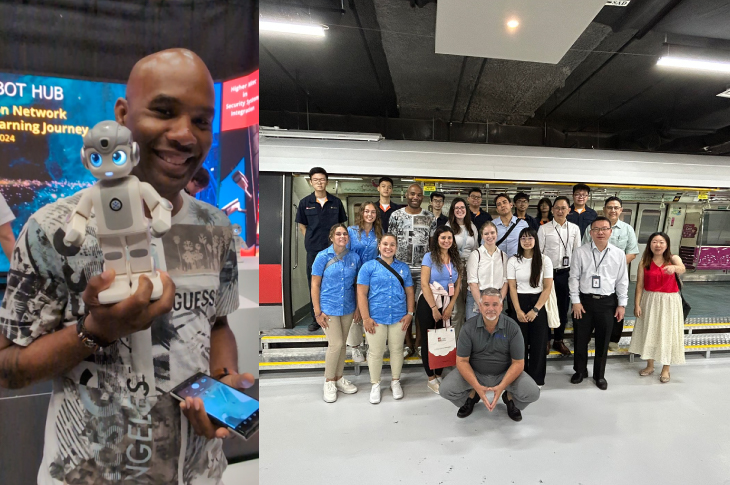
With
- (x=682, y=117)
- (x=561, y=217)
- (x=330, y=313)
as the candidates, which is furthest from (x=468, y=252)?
(x=682, y=117)

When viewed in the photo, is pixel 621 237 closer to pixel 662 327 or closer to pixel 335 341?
pixel 662 327

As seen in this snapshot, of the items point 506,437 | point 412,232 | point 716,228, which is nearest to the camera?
point 506,437

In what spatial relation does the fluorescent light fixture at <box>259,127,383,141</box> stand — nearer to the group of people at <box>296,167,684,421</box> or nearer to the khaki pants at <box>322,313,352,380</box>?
the group of people at <box>296,167,684,421</box>

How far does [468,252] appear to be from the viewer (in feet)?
11.7

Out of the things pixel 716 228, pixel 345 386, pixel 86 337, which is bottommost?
pixel 345 386

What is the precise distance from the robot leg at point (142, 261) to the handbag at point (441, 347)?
2695 mm

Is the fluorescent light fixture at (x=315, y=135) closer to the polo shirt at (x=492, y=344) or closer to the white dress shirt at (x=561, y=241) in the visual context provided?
the white dress shirt at (x=561, y=241)

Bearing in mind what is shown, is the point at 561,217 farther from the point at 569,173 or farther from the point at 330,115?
the point at 330,115

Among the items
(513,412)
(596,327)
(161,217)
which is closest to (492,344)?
(513,412)

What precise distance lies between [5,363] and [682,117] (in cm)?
877

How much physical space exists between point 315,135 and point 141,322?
12.2ft

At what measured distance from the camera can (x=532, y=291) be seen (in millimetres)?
3145

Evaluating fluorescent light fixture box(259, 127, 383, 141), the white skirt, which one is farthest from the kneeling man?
fluorescent light fixture box(259, 127, 383, 141)

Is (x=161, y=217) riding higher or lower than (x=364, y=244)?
higher
